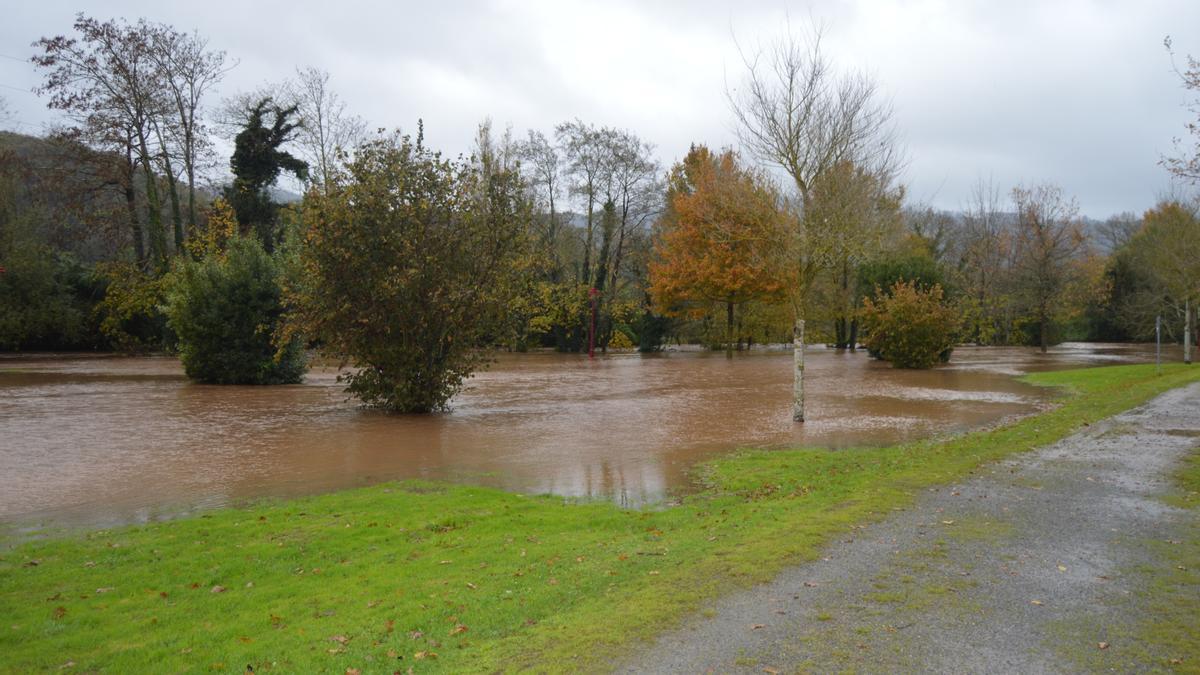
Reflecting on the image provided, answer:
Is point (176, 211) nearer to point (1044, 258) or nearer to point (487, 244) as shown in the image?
point (487, 244)

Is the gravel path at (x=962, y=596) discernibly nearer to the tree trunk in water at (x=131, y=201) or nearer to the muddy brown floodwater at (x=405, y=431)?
the muddy brown floodwater at (x=405, y=431)

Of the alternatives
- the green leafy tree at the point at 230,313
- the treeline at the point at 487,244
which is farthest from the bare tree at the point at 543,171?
the green leafy tree at the point at 230,313

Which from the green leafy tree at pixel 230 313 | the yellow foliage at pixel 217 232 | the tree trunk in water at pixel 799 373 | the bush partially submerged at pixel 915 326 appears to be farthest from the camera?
the yellow foliage at pixel 217 232

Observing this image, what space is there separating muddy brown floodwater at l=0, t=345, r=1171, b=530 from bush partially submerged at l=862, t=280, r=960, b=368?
450 centimetres

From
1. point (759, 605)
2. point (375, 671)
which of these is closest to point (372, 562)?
point (375, 671)

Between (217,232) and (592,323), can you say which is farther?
(592,323)

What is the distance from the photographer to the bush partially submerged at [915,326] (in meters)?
33.3

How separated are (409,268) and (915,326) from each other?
24.5m

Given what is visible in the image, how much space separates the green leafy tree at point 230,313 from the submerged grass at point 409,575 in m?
16.4

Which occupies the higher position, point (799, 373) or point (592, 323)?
point (592, 323)

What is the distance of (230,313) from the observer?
2416 centimetres

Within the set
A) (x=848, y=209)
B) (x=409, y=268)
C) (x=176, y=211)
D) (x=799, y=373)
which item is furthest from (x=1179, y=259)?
(x=176, y=211)

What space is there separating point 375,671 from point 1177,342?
216 feet

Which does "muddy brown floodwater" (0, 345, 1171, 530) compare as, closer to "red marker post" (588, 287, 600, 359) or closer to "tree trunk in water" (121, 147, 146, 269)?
"tree trunk in water" (121, 147, 146, 269)
